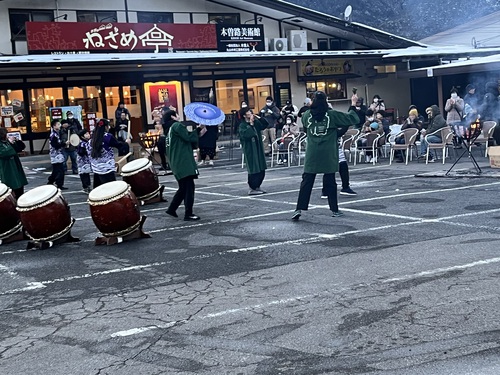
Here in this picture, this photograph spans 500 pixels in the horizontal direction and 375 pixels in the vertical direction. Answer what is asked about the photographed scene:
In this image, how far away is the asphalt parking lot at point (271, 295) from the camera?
4.91 m

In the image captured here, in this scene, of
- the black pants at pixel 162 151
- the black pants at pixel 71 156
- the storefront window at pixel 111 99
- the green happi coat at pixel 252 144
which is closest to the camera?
the green happi coat at pixel 252 144

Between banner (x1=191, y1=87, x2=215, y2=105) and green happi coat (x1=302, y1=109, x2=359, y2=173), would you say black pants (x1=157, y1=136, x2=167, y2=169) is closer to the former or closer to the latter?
banner (x1=191, y1=87, x2=215, y2=105)

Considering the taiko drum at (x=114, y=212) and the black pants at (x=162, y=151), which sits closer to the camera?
the taiko drum at (x=114, y=212)

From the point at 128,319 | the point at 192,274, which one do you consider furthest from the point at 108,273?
the point at 128,319

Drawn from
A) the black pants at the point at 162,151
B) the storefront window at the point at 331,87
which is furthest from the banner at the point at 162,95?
the black pants at the point at 162,151

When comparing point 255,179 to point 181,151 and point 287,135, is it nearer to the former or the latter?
point 181,151

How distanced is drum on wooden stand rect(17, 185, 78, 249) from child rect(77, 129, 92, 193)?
5.40m

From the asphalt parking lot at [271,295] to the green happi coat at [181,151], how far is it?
76cm

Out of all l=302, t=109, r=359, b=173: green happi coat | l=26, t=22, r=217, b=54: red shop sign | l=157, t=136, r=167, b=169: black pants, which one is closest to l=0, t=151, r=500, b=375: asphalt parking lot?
l=302, t=109, r=359, b=173: green happi coat

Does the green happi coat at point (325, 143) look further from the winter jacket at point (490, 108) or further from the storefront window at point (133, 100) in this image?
the storefront window at point (133, 100)

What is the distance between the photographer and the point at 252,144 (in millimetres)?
13148

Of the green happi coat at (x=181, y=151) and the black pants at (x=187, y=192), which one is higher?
the green happi coat at (x=181, y=151)

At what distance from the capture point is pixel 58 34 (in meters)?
24.5

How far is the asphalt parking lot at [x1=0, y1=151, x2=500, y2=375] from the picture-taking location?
4906mm
